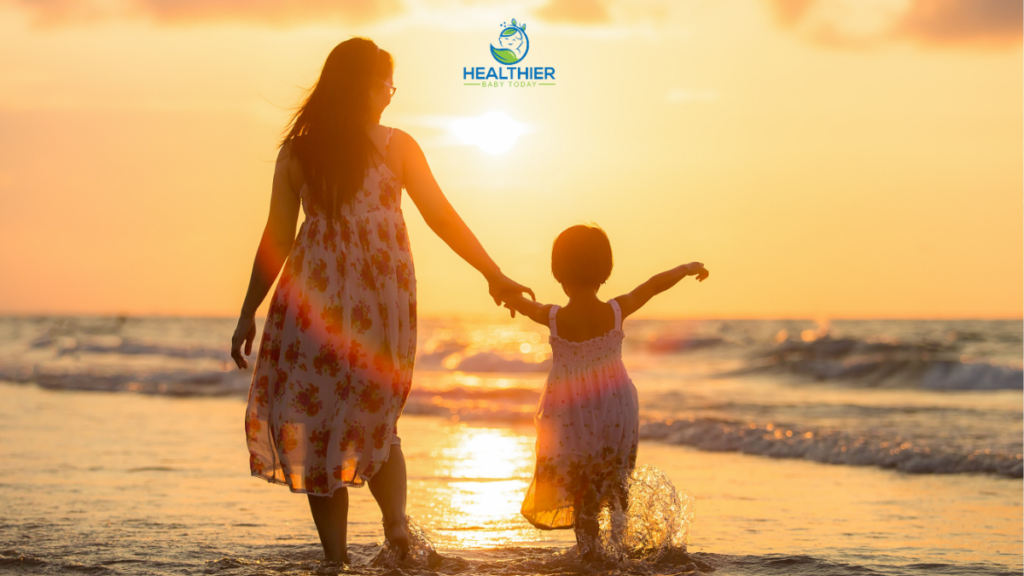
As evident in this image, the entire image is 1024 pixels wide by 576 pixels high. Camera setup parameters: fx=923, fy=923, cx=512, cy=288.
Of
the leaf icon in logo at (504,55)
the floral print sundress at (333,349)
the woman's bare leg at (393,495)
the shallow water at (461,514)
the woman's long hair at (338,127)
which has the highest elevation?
the leaf icon in logo at (504,55)

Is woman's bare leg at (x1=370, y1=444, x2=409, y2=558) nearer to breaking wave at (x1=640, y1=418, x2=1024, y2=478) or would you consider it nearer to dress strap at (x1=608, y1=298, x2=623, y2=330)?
dress strap at (x1=608, y1=298, x2=623, y2=330)

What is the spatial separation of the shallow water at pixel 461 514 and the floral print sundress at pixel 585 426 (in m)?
0.31

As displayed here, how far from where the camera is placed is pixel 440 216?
3422mm

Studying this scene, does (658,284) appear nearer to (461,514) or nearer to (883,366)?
(461,514)

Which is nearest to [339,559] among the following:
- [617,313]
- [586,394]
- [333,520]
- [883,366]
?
[333,520]

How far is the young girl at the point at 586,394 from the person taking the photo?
3717 mm

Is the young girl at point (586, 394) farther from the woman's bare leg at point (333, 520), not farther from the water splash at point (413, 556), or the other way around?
the woman's bare leg at point (333, 520)

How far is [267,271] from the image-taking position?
333cm

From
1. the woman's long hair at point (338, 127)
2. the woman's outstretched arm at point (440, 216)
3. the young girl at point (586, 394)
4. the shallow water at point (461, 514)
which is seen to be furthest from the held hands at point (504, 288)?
the shallow water at point (461, 514)

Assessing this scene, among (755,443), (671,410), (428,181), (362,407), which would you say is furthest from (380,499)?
(671,410)

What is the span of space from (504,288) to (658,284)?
25.4 inches

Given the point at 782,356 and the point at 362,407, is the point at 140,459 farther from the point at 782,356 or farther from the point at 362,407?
the point at 782,356

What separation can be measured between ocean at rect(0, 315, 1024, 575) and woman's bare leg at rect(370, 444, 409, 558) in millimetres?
137

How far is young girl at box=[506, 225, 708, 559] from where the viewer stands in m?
3.72
